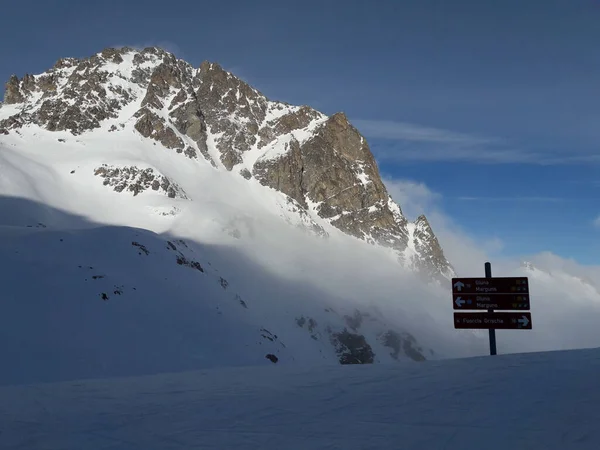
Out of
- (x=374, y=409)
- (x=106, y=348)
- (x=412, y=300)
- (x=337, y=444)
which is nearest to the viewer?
(x=337, y=444)

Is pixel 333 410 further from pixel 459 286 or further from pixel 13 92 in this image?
pixel 13 92

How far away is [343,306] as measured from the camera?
9981 cm

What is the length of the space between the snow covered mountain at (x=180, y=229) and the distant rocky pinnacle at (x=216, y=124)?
0.61m

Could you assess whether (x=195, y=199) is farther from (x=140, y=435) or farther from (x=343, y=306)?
(x=140, y=435)

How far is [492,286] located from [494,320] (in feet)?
3.30

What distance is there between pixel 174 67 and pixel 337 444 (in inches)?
7336

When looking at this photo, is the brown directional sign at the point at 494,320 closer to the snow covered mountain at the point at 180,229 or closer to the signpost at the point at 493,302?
the signpost at the point at 493,302

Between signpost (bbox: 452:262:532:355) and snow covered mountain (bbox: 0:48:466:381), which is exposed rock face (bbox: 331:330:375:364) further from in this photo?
signpost (bbox: 452:262:532:355)

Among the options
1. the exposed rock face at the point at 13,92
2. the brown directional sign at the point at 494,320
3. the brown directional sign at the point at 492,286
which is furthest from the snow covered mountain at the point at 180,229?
the brown directional sign at the point at 492,286

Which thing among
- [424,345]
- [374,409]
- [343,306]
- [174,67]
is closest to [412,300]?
[424,345]

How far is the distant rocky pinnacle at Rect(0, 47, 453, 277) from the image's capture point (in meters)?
146

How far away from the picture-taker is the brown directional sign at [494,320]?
547 inches

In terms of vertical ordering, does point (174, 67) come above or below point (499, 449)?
above

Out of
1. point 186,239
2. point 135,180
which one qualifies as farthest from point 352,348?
point 135,180
